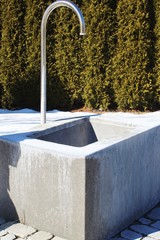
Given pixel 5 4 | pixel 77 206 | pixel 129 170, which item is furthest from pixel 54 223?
pixel 5 4

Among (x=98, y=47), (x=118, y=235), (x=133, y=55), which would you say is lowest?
(x=118, y=235)

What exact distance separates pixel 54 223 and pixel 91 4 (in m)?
3.44

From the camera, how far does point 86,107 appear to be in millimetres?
5898

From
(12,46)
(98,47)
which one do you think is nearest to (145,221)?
(98,47)

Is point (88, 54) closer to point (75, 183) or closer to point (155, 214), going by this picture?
point (155, 214)

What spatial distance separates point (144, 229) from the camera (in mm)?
3217

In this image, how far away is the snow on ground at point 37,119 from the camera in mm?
3714

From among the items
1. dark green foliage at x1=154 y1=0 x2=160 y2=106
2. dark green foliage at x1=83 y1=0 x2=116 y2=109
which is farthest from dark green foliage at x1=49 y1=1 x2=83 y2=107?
dark green foliage at x1=154 y1=0 x2=160 y2=106

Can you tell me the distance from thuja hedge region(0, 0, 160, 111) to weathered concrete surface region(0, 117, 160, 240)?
2250 mm

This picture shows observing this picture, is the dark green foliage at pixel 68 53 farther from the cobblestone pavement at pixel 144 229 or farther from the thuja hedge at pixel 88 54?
the cobblestone pavement at pixel 144 229

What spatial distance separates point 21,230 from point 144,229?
3.11ft

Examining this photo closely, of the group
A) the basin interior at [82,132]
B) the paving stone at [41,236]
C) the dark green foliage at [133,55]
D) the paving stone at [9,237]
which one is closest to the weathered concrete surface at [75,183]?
the paving stone at [41,236]

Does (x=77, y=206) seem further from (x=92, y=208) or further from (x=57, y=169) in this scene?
(x=57, y=169)

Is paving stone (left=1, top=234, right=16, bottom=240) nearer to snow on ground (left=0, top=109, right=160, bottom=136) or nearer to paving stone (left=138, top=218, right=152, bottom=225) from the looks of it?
snow on ground (left=0, top=109, right=160, bottom=136)
